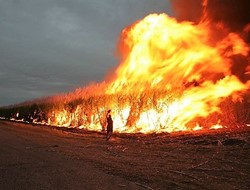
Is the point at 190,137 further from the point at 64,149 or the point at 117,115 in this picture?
the point at 117,115

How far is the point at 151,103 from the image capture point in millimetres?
23391

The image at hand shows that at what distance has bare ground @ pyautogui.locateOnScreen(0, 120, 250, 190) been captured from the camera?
936cm

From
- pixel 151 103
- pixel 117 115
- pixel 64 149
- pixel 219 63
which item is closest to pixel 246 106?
pixel 219 63

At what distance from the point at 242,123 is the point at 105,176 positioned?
12.1 meters

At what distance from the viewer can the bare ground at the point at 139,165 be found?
936 cm

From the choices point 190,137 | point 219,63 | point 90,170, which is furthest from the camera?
point 219,63

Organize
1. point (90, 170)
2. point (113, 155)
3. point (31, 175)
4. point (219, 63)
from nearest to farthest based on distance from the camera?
1. point (31, 175)
2. point (90, 170)
3. point (113, 155)
4. point (219, 63)

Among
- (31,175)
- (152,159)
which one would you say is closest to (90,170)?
(31,175)

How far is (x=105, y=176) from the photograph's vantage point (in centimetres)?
1027

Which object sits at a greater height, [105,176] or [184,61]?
[184,61]

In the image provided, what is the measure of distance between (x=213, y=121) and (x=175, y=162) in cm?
905

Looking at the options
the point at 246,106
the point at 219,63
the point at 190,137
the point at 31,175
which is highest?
the point at 219,63

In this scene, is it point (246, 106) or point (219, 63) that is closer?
point (246, 106)

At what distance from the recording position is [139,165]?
12023 mm
